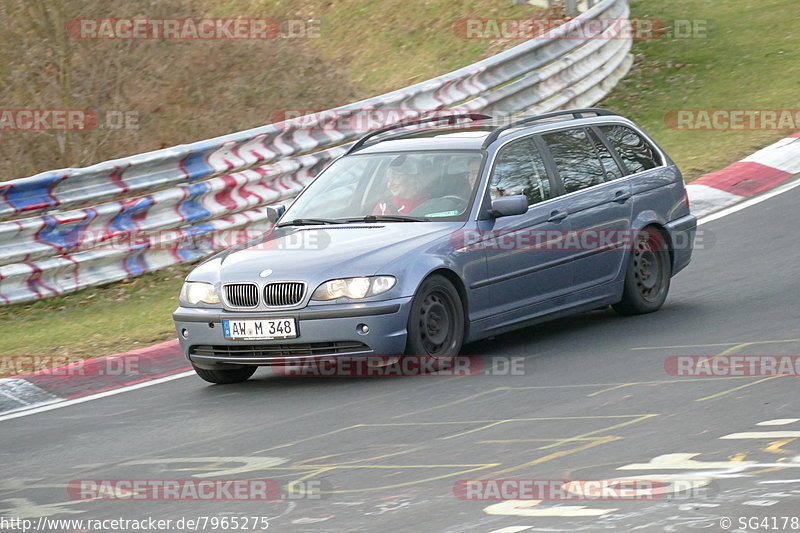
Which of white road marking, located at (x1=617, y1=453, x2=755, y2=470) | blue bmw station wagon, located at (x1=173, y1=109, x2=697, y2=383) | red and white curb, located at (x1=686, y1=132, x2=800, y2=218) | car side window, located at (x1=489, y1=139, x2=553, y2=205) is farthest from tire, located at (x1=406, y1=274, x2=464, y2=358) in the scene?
red and white curb, located at (x1=686, y1=132, x2=800, y2=218)

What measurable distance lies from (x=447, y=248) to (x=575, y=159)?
5.88ft

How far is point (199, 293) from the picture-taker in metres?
9.04

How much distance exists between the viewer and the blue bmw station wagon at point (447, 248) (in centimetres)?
857

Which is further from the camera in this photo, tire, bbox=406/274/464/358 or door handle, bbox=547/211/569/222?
door handle, bbox=547/211/569/222

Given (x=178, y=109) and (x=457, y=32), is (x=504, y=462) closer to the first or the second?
(x=178, y=109)

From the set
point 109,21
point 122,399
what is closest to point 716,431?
point 122,399

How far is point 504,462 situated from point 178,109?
12.6 metres

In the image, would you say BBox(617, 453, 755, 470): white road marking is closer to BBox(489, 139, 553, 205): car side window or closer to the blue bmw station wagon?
the blue bmw station wagon

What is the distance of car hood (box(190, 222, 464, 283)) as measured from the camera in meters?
8.60

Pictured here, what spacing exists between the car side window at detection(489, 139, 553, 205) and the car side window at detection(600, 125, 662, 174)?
993 millimetres

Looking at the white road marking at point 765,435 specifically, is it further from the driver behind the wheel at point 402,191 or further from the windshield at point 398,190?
the driver behind the wheel at point 402,191

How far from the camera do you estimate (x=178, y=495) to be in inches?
245

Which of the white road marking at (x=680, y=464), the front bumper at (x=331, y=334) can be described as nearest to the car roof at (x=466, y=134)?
the front bumper at (x=331, y=334)

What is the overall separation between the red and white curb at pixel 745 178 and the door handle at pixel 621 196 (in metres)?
3.94
